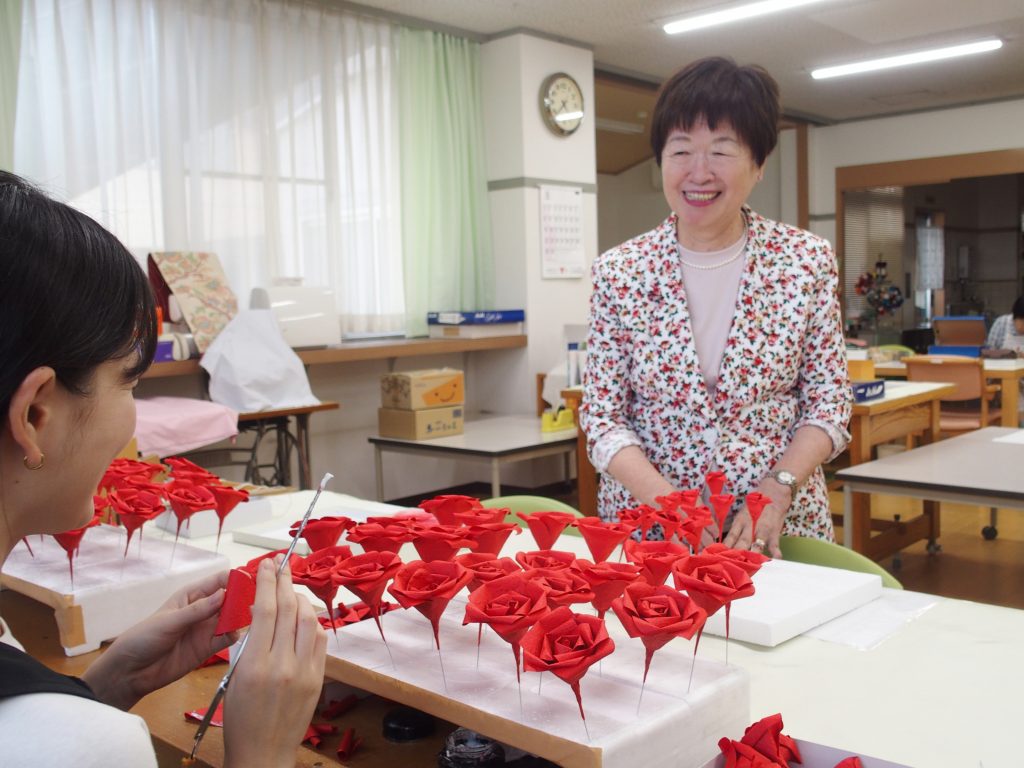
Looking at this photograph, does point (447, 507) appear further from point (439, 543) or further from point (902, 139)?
point (902, 139)

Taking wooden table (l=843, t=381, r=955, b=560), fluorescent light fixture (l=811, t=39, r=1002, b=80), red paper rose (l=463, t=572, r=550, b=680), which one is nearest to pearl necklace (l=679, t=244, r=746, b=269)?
red paper rose (l=463, t=572, r=550, b=680)

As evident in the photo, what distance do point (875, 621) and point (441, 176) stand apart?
474cm

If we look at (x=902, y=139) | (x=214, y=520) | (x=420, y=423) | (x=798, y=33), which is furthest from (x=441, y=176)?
(x=902, y=139)

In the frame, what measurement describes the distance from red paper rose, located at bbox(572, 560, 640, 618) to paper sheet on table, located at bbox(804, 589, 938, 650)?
42cm

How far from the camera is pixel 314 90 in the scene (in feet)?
16.7

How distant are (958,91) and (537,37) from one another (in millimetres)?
4266

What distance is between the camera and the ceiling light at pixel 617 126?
27.8 ft

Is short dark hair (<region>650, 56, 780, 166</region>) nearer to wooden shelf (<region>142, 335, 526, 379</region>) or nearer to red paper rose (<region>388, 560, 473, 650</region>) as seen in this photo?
red paper rose (<region>388, 560, 473, 650</region>)

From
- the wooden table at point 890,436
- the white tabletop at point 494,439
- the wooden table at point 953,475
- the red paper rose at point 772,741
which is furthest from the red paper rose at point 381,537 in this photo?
the white tabletop at point 494,439

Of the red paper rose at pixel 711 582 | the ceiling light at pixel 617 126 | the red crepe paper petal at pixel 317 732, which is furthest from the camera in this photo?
the ceiling light at pixel 617 126

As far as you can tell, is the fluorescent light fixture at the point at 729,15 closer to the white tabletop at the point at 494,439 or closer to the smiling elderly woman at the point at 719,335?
the white tabletop at the point at 494,439

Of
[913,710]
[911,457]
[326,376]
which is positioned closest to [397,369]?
[326,376]

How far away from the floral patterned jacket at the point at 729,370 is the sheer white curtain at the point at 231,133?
2882mm

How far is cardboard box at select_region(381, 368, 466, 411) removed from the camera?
4723mm
